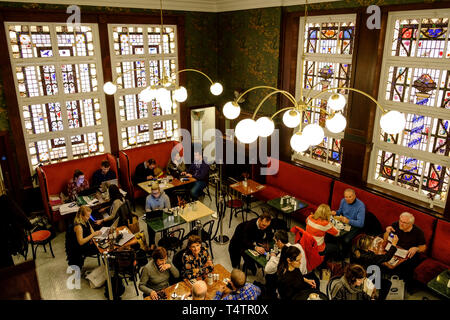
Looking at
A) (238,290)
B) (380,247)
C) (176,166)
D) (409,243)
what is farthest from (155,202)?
(409,243)

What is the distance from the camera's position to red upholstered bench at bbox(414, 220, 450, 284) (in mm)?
5259

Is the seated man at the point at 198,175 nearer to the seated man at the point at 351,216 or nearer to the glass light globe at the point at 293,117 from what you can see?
the seated man at the point at 351,216

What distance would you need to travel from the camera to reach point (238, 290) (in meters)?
3.99

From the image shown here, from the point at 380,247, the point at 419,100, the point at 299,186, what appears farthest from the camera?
the point at 299,186

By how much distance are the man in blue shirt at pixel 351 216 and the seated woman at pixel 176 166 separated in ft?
14.1

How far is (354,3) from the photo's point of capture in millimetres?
6438

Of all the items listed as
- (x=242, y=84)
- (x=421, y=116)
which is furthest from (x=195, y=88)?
(x=421, y=116)

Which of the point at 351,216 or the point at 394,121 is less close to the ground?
the point at 394,121

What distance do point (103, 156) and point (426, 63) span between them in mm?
7387

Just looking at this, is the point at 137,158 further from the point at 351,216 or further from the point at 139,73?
the point at 351,216

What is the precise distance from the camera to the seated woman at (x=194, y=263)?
462 cm

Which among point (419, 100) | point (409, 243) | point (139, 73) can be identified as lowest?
point (409, 243)

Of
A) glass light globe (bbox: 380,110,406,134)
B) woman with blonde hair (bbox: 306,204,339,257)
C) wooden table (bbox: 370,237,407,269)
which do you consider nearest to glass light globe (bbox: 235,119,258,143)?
glass light globe (bbox: 380,110,406,134)

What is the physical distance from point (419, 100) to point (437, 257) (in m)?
2.78
